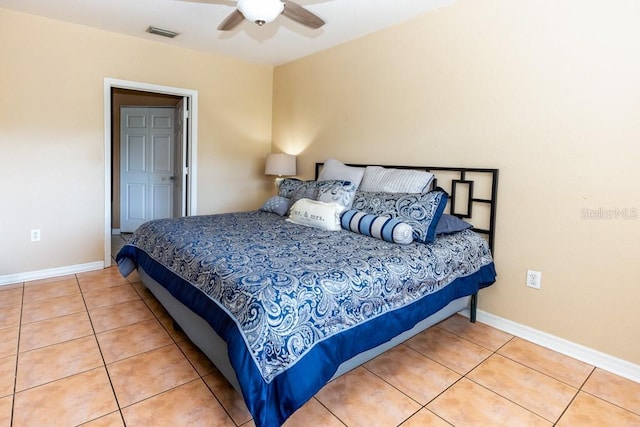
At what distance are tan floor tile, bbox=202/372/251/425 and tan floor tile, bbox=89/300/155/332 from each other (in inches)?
38.8

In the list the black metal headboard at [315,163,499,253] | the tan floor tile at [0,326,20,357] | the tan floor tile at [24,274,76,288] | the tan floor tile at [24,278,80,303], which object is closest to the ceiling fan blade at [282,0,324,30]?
the black metal headboard at [315,163,499,253]

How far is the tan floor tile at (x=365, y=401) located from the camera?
65.5 inches

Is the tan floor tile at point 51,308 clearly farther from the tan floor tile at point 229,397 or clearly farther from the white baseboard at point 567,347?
the white baseboard at point 567,347

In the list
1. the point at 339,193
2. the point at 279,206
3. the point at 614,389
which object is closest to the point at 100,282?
the point at 279,206

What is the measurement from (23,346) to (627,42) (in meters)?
3.90

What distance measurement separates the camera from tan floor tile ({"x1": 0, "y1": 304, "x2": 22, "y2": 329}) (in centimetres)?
248

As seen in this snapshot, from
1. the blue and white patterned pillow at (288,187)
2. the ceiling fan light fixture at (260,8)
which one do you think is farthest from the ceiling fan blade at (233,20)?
the blue and white patterned pillow at (288,187)

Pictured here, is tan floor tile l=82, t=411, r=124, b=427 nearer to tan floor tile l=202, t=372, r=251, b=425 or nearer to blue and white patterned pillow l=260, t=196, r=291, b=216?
tan floor tile l=202, t=372, r=251, b=425

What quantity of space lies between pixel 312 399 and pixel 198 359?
2.46 feet

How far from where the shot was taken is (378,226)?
7.86 ft

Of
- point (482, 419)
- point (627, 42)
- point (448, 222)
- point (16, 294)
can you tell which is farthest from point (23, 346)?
point (627, 42)

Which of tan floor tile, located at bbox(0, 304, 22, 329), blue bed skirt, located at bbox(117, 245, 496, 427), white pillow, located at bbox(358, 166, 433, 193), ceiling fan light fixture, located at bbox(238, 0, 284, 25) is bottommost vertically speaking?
tan floor tile, located at bbox(0, 304, 22, 329)

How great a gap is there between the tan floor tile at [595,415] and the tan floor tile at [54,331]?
9.11 ft

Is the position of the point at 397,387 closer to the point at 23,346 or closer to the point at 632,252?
the point at 632,252
